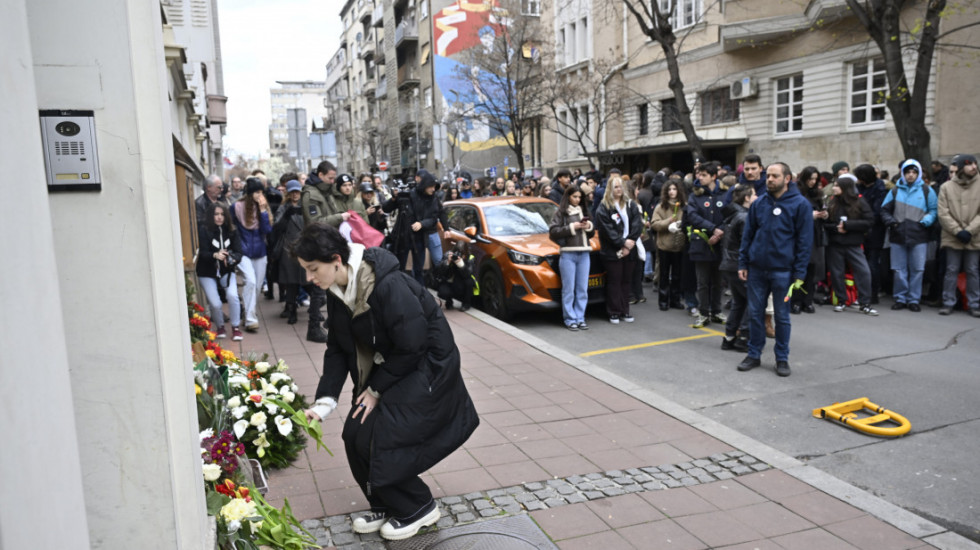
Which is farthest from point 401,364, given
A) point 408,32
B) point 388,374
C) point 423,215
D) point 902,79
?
point 408,32

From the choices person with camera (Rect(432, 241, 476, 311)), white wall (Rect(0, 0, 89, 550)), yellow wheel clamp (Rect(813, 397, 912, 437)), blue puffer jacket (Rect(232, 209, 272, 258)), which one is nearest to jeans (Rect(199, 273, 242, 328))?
blue puffer jacket (Rect(232, 209, 272, 258))

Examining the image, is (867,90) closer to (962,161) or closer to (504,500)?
(962,161)

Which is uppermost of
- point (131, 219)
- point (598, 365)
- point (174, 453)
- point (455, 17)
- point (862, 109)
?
point (455, 17)

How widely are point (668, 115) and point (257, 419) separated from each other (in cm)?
2497

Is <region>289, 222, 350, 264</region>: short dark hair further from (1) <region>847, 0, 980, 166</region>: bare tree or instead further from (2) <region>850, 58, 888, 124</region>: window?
(2) <region>850, 58, 888, 124</region>: window

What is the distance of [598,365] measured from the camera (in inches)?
307

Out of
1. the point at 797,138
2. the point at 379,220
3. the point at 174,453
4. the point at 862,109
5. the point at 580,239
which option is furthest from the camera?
the point at 797,138

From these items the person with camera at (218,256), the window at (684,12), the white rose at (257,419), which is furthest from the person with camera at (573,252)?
the window at (684,12)

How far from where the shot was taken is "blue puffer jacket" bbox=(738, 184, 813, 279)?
700 centimetres

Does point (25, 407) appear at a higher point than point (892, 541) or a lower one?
higher

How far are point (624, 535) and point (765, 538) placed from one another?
0.75m

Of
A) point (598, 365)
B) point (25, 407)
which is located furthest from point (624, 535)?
point (598, 365)

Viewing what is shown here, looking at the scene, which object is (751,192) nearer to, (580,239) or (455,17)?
(580,239)

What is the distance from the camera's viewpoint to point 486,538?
388 cm
